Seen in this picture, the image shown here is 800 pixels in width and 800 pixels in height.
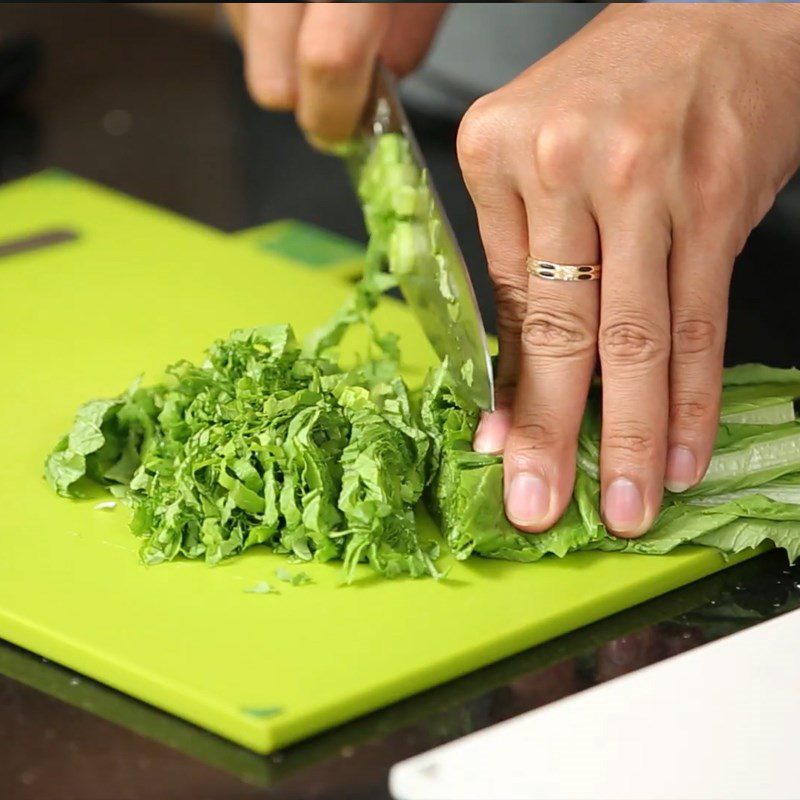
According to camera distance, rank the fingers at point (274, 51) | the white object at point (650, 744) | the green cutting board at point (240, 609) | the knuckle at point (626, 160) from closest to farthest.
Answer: the white object at point (650, 744) → the green cutting board at point (240, 609) → the knuckle at point (626, 160) → the fingers at point (274, 51)

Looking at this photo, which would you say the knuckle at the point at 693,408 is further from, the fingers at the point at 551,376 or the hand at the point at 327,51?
the hand at the point at 327,51

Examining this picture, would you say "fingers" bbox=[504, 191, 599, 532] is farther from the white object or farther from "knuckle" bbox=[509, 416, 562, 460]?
the white object

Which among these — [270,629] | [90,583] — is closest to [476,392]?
[270,629]

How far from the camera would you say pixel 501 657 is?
2.15 m

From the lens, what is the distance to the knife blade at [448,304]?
2.33 m

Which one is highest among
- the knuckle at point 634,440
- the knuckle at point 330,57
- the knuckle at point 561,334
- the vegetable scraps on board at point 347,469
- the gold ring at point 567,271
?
the gold ring at point 567,271

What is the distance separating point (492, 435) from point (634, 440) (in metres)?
0.21

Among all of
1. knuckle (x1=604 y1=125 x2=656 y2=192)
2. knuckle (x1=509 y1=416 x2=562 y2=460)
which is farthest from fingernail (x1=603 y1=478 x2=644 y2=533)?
knuckle (x1=604 y1=125 x2=656 y2=192)

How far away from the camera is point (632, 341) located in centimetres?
229

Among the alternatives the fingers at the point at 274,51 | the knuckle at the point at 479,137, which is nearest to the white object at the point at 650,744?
the knuckle at the point at 479,137

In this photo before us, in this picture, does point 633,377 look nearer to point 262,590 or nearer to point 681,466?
point 681,466

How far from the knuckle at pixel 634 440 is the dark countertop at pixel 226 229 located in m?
0.22

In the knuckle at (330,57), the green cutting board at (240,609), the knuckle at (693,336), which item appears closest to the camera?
the green cutting board at (240,609)

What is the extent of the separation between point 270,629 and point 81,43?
360cm
